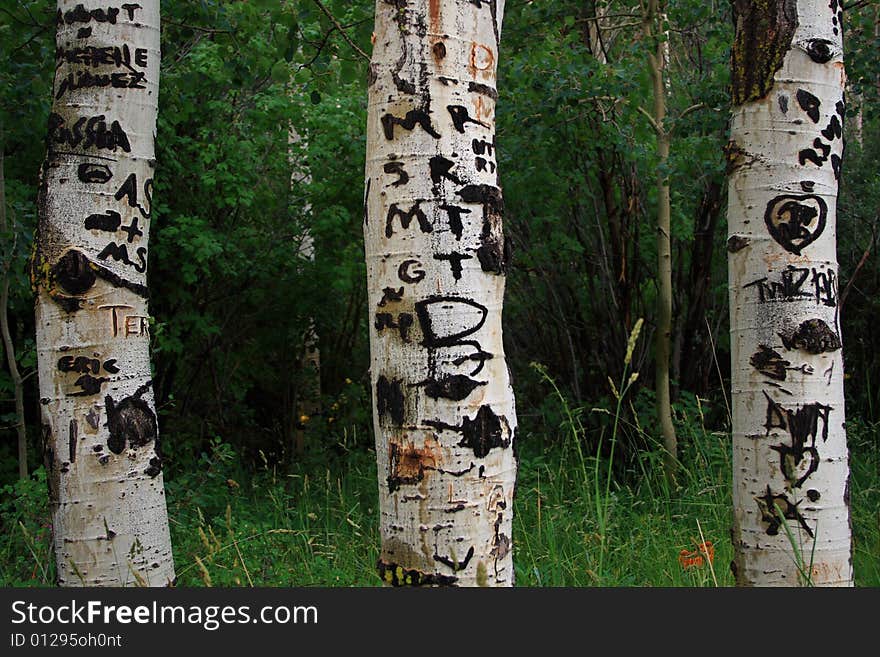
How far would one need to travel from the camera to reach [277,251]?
7.63m

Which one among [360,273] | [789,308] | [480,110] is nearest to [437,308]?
[480,110]

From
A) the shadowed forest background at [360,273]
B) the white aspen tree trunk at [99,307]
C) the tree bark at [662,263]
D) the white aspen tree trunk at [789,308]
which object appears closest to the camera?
the white aspen tree trunk at [789,308]

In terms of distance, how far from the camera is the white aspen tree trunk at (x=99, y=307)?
9.50ft

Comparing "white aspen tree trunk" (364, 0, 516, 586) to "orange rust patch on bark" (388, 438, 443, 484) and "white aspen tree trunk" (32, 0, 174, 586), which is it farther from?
"white aspen tree trunk" (32, 0, 174, 586)

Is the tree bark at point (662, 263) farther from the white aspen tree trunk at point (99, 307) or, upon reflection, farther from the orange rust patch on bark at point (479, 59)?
the orange rust patch on bark at point (479, 59)

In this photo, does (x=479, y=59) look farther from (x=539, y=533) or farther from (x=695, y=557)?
(x=695, y=557)

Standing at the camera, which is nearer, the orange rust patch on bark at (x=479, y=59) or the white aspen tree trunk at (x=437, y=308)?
the white aspen tree trunk at (x=437, y=308)

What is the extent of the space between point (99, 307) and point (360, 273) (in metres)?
4.50

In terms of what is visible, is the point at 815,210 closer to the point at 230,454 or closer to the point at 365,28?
the point at 365,28

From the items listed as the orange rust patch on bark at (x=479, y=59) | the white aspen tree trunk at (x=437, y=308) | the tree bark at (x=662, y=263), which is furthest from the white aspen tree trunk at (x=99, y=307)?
the tree bark at (x=662, y=263)

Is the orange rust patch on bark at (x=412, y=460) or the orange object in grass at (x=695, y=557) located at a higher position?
the orange rust patch on bark at (x=412, y=460)

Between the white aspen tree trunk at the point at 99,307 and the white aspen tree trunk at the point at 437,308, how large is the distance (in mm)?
1295

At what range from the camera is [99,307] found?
292cm

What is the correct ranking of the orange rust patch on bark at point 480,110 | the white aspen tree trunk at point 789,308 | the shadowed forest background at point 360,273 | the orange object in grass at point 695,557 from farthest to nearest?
the shadowed forest background at point 360,273, the orange object in grass at point 695,557, the white aspen tree trunk at point 789,308, the orange rust patch on bark at point 480,110
